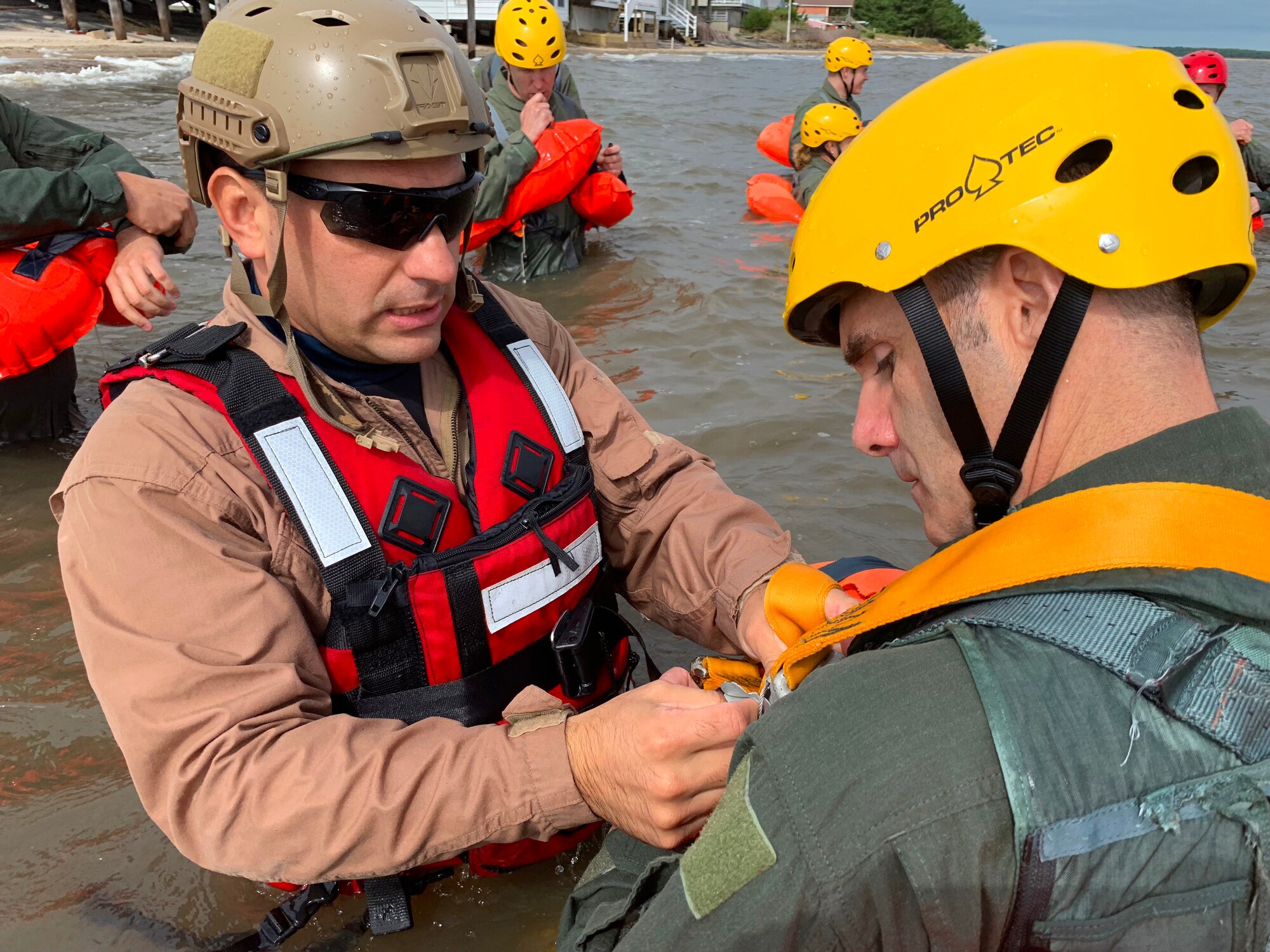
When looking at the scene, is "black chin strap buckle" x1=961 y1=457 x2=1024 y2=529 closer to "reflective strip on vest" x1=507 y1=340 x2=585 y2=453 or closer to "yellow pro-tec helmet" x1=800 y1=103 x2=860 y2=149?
"reflective strip on vest" x1=507 y1=340 x2=585 y2=453

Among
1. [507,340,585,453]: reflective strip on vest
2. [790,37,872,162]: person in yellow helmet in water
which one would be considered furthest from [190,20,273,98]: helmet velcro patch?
[790,37,872,162]: person in yellow helmet in water

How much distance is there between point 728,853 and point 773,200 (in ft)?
39.3

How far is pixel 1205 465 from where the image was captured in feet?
5.03

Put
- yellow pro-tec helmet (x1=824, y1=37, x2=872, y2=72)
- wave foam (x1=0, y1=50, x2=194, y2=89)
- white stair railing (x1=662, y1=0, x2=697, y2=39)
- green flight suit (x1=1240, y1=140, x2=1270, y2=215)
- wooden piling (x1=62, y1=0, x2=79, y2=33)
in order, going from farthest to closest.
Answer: white stair railing (x1=662, y1=0, x2=697, y2=39), wooden piling (x1=62, y1=0, x2=79, y2=33), wave foam (x1=0, y1=50, x2=194, y2=89), yellow pro-tec helmet (x1=824, y1=37, x2=872, y2=72), green flight suit (x1=1240, y1=140, x2=1270, y2=215)

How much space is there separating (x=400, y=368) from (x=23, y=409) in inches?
166

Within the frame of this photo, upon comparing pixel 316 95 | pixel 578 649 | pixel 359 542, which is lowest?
pixel 578 649

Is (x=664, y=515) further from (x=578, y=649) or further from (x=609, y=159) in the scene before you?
(x=609, y=159)

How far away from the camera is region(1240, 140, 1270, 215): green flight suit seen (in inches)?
456

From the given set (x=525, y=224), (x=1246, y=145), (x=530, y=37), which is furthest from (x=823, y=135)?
(x=1246, y=145)

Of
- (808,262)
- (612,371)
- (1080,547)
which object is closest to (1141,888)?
(1080,547)

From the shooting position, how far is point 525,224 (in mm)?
9469

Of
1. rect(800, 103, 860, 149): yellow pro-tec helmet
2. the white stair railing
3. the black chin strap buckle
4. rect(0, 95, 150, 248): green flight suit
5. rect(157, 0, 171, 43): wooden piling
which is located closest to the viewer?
the black chin strap buckle

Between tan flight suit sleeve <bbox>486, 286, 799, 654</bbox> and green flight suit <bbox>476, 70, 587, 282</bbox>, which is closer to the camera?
tan flight suit sleeve <bbox>486, 286, 799, 654</bbox>

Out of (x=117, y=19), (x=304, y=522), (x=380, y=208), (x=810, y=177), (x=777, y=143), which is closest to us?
(x=304, y=522)
